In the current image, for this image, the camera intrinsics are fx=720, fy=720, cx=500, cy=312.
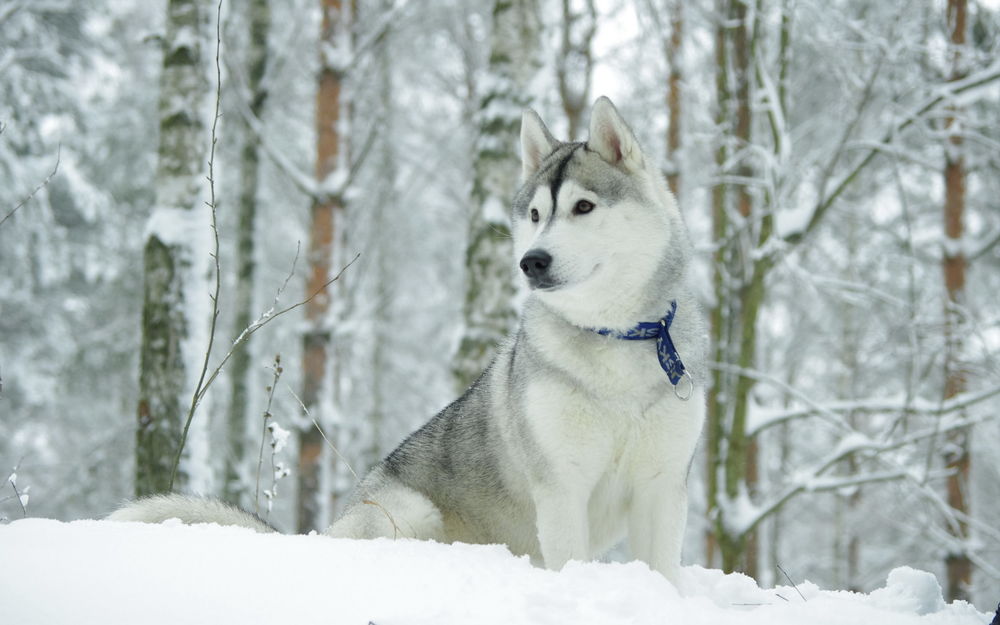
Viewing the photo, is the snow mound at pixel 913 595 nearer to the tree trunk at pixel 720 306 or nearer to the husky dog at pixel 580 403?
the husky dog at pixel 580 403

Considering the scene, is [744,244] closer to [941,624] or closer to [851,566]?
[941,624]

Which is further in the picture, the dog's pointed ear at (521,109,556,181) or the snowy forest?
the snowy forest

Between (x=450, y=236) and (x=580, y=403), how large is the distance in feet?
48.3

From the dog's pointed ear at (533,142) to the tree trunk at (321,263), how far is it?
4.40m

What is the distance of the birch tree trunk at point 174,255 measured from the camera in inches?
179

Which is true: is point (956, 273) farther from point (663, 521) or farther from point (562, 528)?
point (562, 528)

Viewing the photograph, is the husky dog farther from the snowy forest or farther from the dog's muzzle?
the snowy forest

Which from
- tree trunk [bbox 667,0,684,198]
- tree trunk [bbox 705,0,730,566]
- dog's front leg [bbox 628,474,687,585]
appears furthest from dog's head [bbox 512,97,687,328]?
tree trunk [bbox 667,0,684,198]

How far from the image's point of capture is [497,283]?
211 inches

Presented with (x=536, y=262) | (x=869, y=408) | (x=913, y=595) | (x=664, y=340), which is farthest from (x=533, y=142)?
(x=869, y=408)

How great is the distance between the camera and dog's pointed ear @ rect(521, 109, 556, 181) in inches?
132

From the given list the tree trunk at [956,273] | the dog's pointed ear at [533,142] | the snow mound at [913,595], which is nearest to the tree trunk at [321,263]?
the dog's pointed ear at [533,142]

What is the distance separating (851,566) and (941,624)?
48.3 feet

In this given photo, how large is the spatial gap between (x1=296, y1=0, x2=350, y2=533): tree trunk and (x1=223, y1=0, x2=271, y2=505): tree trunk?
128 cm
